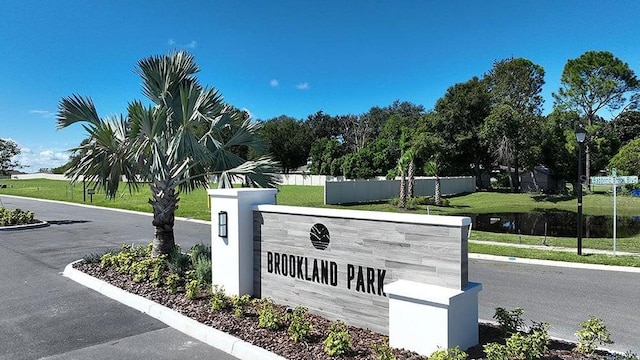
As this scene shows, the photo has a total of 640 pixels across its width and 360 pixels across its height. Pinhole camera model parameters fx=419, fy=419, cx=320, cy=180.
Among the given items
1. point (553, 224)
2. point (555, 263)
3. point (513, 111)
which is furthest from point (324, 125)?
point (555, 263)

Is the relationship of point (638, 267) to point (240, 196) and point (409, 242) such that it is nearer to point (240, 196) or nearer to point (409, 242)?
point (409, 242)

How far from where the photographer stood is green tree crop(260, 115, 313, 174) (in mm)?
70688

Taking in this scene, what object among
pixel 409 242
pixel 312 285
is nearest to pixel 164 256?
pixel 312 285

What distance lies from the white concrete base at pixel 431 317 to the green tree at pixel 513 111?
32824 millimetres

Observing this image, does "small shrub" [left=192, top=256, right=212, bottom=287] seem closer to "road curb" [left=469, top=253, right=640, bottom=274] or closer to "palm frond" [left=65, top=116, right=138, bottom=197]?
"palm frond" [left=65, top=116, right=138, bottom=197]

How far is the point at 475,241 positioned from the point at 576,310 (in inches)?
285

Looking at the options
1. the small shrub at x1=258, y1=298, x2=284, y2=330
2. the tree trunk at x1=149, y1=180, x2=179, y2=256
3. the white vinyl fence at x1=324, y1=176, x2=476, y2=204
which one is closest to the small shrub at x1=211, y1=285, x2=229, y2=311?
the small shrub at x1=258, y1=298, x2=284, y2=330

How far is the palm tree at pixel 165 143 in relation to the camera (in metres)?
7.70

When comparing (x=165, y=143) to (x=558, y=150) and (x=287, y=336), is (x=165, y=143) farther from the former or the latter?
(x=558, y=150)

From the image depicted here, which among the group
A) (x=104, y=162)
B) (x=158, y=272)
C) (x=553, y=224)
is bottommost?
(x=553, y=224)

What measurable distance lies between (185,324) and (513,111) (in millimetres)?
34618

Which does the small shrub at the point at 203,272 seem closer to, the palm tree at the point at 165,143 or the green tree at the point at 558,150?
the palm tree at the point at 165,143

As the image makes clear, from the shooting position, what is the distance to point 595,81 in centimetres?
4053

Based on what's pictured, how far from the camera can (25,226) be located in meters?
15.6
